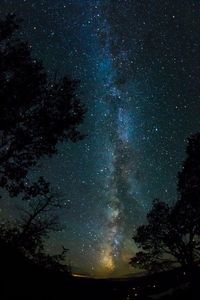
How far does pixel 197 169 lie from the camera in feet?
81.3

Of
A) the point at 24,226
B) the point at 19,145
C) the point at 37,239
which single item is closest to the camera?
the point at 19,145

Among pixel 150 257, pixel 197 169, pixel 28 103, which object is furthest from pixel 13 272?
pixel 197 169

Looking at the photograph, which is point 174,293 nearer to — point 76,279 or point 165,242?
point 165,242

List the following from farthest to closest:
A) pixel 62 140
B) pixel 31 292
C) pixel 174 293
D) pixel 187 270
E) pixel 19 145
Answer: pixel 174 293 → pixel 187 270 → pixel 31 292 → pixel 62 140 → pixel 19 145

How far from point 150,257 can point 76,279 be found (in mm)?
5248

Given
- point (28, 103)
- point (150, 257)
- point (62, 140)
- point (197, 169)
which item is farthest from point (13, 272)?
point (197, 169)

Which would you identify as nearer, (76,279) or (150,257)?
(76,279)

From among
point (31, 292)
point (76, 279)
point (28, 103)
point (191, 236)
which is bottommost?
point (31, 292)

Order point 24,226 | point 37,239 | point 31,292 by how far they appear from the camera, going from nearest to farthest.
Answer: point 31,292, point 37,239, point 24,226

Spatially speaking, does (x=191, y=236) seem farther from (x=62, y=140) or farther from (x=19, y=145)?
(x=19, y=145)

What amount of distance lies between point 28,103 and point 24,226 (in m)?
8.84

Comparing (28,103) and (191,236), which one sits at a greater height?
(28,103)

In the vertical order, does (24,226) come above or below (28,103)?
below

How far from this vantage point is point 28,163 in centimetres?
1544
